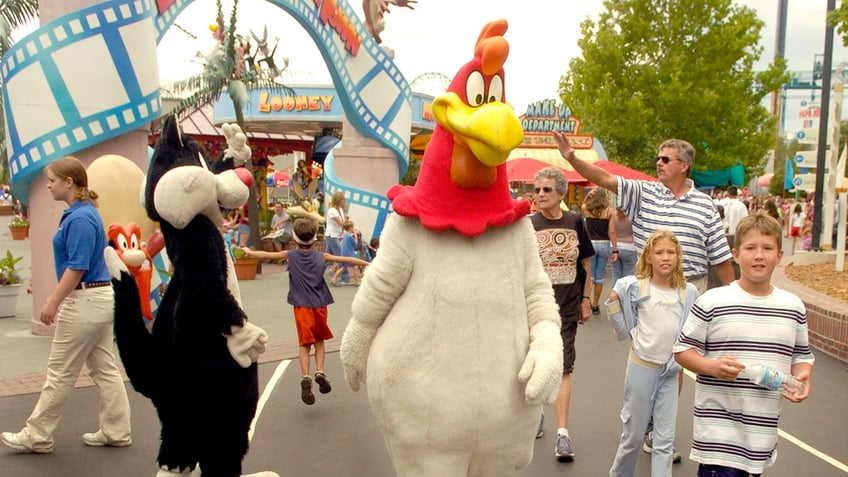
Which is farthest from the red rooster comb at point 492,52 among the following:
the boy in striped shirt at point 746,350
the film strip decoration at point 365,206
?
the film strip decoration at point 365,206

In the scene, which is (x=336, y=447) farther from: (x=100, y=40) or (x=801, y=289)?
(x=801, y=289)

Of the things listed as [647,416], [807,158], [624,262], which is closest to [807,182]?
[807,158]

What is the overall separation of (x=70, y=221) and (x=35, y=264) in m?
4.04

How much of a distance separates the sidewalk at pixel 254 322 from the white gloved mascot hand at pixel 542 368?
4782 millimetres

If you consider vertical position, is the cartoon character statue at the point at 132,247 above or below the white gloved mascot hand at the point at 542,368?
above

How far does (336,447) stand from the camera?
488 centimetres

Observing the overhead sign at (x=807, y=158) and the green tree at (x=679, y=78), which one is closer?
the overhead sign at (x=807, y=158)

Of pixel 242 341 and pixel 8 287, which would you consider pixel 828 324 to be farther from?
pixel 8 287

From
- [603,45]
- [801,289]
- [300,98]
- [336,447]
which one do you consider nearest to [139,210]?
[336,447]

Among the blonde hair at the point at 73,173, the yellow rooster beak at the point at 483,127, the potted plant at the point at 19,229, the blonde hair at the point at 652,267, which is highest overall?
the yellow rooster beak at the point at 483,127

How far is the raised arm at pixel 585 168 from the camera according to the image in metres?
4.07

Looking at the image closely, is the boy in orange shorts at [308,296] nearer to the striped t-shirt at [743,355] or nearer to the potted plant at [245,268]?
the striped t-shirt at [743,355]

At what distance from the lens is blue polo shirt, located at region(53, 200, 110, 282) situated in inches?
174

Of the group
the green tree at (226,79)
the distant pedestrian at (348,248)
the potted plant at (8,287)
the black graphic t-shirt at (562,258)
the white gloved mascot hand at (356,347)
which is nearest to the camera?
the white gloved mascot hand at (356,347)
